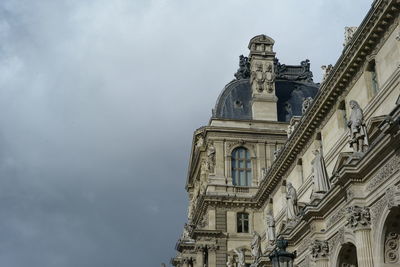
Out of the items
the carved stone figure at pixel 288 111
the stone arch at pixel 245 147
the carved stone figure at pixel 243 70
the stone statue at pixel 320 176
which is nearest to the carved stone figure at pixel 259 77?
the carved stone figure at pixel 288 111

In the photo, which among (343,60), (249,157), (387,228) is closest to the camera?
(387,228)

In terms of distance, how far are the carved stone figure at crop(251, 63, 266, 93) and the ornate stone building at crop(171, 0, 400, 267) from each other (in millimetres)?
95

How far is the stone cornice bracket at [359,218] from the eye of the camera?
24.8 m

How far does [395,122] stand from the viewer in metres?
20.8

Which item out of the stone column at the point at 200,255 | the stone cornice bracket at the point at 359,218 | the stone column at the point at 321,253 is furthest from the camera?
the stone column at the point at 200,255

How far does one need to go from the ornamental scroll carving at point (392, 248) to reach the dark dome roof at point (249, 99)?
121 feet

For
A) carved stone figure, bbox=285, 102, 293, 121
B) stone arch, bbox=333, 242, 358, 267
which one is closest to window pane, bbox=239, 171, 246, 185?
carved stone figure, bbox=285, 102, 293, 121

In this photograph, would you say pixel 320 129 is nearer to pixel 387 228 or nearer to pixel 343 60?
pixel 343 60

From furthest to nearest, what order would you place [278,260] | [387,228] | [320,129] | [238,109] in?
[238,109] → [320,129] → [387,228] → [278,260]

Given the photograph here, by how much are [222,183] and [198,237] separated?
5315mm

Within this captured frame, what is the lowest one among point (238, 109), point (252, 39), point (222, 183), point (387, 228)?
point (387, 228)

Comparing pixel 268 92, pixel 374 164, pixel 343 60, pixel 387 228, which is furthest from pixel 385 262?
pixel 268 92

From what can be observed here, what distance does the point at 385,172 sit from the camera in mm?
23500

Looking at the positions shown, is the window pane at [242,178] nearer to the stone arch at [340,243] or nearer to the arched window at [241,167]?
the arched window at [241,167]
